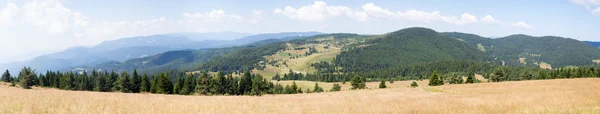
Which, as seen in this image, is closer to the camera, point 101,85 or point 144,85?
point 144,85

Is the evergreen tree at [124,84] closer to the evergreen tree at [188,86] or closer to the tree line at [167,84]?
the tree line at [167,84]

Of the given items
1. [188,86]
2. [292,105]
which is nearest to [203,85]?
[188,86]

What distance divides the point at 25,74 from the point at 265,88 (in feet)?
201

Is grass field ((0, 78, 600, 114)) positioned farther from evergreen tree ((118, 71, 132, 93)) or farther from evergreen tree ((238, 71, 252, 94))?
evergreen tree ((238, 71, 252, 94))

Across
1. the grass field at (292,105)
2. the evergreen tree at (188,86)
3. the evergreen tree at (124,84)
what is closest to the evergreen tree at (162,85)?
the evergreen tree at (188,86)

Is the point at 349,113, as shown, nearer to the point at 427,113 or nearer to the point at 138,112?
the point at 427,113

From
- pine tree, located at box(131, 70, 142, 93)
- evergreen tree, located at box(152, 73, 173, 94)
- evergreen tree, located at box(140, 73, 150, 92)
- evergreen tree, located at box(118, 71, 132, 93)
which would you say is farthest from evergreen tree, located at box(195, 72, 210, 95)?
evergreen tree, located at box(118, 71, 132, 93)

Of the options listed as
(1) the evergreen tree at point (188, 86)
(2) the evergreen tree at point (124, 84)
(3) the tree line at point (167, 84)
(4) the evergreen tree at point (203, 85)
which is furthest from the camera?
(2) the evergreen tree at point (124, 84)

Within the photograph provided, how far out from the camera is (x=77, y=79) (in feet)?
350

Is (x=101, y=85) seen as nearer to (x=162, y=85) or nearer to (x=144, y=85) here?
(x=144, y=85)

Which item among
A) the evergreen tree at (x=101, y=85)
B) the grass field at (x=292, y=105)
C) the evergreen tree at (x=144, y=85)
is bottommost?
the evergreen tree at (x=101, y=85)

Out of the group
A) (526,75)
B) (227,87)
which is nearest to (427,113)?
(227,87)

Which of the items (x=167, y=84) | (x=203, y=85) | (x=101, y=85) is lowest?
(x=101, y=85)

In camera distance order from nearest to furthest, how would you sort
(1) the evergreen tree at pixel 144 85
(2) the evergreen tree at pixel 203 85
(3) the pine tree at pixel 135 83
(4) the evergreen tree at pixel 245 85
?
(2) the evergreen tree at pixel 203 85, (1) the evergreen tree at pixel 144 85, (3) the pine tree at pixel 135 83, (4) the evergreen tree at pixel 245 85
